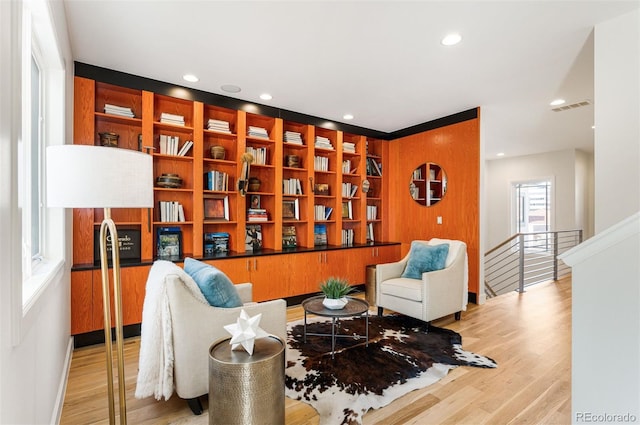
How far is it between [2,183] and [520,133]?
643 cm

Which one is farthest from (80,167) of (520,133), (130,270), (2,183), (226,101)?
(520,133)

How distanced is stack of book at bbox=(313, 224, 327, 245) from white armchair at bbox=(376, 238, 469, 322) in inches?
54.2

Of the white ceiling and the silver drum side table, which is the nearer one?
the silver drum side table

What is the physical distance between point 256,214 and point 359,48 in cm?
242

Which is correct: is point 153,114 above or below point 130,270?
above

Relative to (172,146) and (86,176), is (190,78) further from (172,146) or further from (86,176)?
(86,176)

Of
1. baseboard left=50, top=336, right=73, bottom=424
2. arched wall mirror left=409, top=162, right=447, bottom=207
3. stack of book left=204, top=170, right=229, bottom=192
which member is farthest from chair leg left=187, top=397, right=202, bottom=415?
arched wall mirror left=409, top=162, right=447, bottom=207

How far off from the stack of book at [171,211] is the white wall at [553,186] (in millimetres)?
6990

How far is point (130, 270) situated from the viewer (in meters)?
3.10

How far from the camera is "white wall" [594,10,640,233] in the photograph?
2234mm

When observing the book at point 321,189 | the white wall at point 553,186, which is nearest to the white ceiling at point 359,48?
the book at point 321,189

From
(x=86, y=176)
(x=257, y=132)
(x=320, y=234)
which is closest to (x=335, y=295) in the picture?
(x=86, y=176)

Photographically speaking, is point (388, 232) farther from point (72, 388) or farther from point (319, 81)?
point (72, 388)

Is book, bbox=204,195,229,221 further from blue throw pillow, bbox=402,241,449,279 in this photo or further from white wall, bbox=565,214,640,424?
white wall, bbox=565,214,640,424
